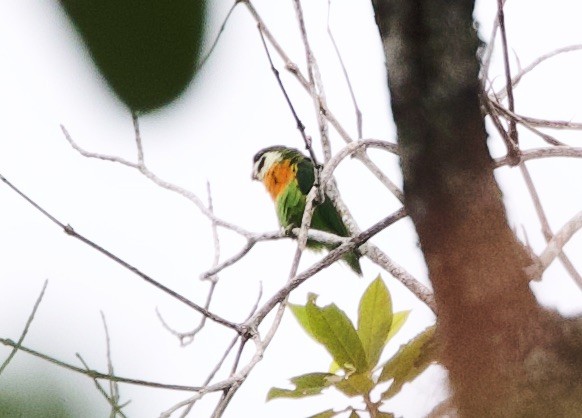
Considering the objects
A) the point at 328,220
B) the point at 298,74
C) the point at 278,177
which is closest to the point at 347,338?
the point at 298,74

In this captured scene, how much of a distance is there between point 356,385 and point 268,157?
2.00m

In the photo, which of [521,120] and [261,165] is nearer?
[521,120]

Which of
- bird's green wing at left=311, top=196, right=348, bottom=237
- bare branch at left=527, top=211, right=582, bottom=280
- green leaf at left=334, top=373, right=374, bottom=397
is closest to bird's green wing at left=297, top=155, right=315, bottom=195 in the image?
bird's green wing at left=311, top=196, right=348, bottom=237

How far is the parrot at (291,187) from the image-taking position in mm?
2326

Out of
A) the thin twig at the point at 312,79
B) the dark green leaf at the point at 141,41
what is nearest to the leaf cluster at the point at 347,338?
the thin twig at the point at 312,79

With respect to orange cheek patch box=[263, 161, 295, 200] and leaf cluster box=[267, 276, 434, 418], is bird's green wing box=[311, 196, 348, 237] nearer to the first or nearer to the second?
orange cheek patch box=[263, 161, 295, 200]

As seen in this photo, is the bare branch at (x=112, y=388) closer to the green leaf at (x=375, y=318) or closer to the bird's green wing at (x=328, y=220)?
the green leaf at (x=375, y=318)

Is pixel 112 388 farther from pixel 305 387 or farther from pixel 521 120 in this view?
pixel 521 120

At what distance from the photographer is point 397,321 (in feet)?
3.14

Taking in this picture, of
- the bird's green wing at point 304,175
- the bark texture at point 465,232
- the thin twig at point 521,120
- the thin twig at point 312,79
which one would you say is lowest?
the bark texture at point 465,232

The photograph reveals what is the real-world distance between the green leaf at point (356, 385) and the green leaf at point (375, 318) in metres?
0.05

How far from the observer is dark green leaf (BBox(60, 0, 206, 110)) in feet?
0.79

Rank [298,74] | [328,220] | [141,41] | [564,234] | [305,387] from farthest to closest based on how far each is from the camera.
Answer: [328,220] < [298,74] < [305,387] < [564,234] < [141,41]

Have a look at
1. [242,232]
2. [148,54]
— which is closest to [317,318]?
[242,232]
